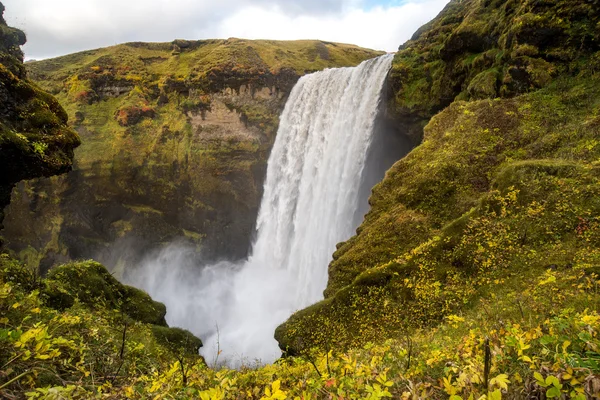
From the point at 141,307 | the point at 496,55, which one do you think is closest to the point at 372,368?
the point at 141,307

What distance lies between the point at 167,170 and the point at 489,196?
29.3 meters

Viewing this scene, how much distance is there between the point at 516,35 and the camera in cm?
1119

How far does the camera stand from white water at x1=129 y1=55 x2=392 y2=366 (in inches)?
751

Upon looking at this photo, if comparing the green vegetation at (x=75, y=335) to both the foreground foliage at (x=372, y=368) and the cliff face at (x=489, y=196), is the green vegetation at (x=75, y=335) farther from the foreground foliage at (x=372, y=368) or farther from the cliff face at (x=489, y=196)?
the cliff face at (x=489, y=196)

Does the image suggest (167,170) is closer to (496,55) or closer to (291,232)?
(291,232)

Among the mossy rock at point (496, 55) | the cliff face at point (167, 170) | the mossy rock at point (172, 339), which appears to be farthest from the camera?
the cliff face at point (167, 170)

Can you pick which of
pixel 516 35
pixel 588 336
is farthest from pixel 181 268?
pixel 588 336

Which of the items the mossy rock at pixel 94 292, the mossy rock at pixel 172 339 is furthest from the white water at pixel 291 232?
the mossy rock at pixel 172 339

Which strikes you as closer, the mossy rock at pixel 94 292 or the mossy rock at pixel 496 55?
the mossy rock at pixel 94 292

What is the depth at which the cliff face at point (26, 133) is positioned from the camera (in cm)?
781

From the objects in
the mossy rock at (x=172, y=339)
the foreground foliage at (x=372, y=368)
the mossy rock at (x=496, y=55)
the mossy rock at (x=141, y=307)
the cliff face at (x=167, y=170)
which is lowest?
the foreground foliage at (x=372, y=368)

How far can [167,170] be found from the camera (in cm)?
3097

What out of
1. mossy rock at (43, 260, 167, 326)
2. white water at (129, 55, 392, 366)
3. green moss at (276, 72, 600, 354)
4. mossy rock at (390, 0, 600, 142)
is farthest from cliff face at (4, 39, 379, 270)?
green moss at (276, 72, 600, 354)

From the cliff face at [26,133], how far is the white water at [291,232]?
9.75 metres
